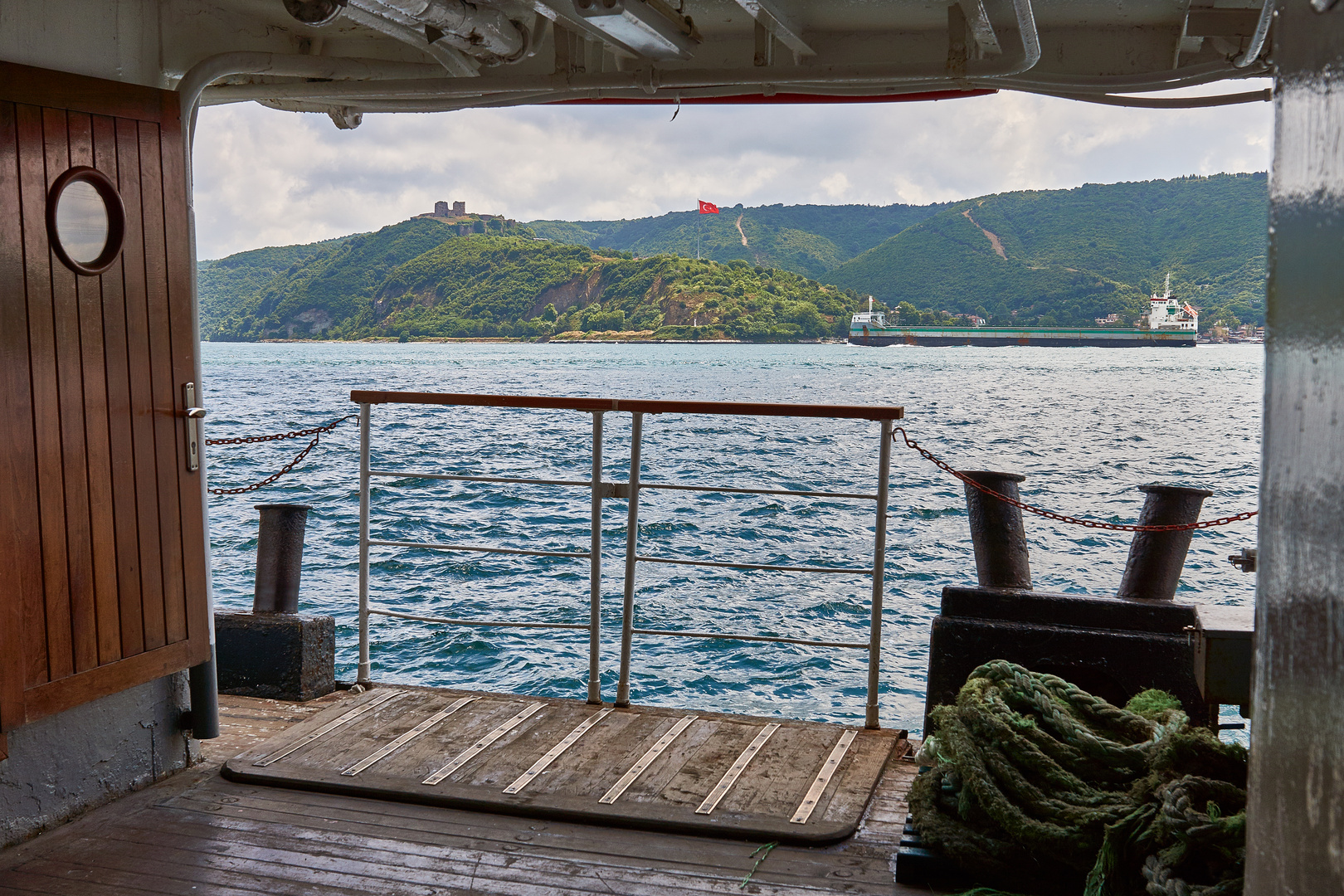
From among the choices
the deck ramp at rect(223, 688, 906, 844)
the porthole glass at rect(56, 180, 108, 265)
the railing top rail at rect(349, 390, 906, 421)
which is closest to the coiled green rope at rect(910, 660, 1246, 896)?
the deck ramp at rect(223, 688, 906, 844)

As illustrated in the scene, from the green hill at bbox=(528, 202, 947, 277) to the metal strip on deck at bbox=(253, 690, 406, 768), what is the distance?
47.0 metres

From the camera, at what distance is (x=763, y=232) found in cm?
5234

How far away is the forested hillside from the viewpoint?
153ft

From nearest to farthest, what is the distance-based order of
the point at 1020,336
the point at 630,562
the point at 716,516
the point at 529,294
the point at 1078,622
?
the point at 1078,622 < the point at 630,562 < the point at 716,516 < the point at 529,294 < the point at 1020,336

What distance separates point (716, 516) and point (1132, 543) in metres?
14.2

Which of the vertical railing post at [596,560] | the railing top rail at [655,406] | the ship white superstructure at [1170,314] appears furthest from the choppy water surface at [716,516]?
the ship white superstructure at [1170,314]

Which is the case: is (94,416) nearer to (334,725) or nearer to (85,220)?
(85,220)

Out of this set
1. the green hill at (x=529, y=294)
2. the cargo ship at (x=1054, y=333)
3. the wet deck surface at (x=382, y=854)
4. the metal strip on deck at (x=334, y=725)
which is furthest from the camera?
the cargo ship at (x=1054, y=333)

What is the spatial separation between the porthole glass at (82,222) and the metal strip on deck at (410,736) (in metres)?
1.42

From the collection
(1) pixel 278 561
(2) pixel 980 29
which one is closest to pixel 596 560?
(1) pixel 278 561

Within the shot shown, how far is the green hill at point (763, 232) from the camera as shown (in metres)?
51.1

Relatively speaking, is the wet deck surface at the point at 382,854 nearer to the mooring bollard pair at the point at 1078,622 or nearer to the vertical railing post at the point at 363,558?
the mooring bollard pair at the point at 1078,622

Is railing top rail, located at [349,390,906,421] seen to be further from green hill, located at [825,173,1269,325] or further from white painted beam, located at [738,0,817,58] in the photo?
green hill, located at [825,173,1269,325]

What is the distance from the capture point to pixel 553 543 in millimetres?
14562
